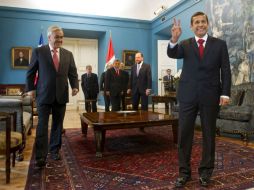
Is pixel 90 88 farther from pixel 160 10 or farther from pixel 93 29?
pixel 160 10

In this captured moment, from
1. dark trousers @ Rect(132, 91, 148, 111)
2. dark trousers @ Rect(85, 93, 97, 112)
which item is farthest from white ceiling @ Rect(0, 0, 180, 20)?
dark trousers @ Rect(132, 91, 148, 111)

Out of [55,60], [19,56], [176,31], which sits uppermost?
[19,56]

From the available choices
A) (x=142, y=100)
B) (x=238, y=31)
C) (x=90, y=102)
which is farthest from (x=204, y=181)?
(x=90, y=102)

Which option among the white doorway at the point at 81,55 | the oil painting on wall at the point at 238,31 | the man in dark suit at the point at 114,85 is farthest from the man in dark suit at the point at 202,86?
the white doorway at the point at 81,55

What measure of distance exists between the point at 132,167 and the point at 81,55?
7.95m

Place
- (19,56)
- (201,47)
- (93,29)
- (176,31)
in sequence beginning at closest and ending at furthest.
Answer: (176,31), (201,47), (19,56), (93,29)

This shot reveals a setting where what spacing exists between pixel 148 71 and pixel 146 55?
5.05m

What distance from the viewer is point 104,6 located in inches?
367

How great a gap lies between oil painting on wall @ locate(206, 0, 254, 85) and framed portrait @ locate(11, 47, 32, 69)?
575 centimetres

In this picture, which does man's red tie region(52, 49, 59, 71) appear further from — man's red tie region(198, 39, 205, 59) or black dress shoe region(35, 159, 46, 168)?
man's red tie region(198, 39, 205, 59)

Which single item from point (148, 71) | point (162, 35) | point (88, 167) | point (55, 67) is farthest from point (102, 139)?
point (162, 35)

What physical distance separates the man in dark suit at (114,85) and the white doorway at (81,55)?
15.3ft

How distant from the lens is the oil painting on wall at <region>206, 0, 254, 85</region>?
208 inches

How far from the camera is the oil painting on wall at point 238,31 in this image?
529 centimetres
